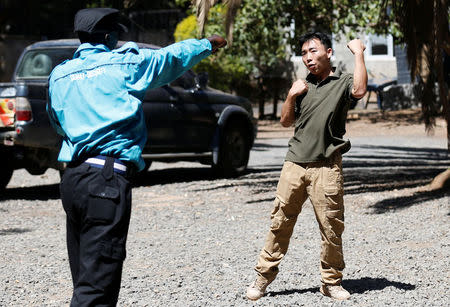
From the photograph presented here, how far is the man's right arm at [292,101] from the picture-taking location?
17.1 ft

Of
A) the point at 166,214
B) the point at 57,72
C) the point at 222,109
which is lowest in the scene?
the point at 166,214

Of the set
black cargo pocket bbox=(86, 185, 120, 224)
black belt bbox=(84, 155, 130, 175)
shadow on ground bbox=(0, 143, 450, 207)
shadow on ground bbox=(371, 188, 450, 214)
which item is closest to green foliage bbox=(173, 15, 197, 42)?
shadow on ground bbox=(0, 143, 450, 207)

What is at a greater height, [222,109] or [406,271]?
[222,109]

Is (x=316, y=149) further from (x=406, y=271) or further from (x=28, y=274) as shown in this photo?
(x=28, y=274)

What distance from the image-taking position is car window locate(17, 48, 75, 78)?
35.7 ft

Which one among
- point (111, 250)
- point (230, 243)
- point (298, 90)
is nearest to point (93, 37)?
point (111, 250)

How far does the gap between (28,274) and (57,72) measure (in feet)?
8.72

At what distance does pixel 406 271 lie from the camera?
6.11 meters

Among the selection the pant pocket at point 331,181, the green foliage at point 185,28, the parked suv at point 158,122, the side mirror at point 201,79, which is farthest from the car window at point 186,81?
the green foliage at point 185,28

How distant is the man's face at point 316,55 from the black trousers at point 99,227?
5.93ft

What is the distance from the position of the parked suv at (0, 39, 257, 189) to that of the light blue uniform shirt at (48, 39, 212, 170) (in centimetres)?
566

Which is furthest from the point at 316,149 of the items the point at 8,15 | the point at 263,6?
the point at 8,15

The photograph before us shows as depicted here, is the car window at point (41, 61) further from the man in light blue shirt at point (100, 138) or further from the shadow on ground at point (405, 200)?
the man in light blue shirt at point (100, 138)

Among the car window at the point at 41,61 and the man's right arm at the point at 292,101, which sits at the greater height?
the car window at the point at 41,61
